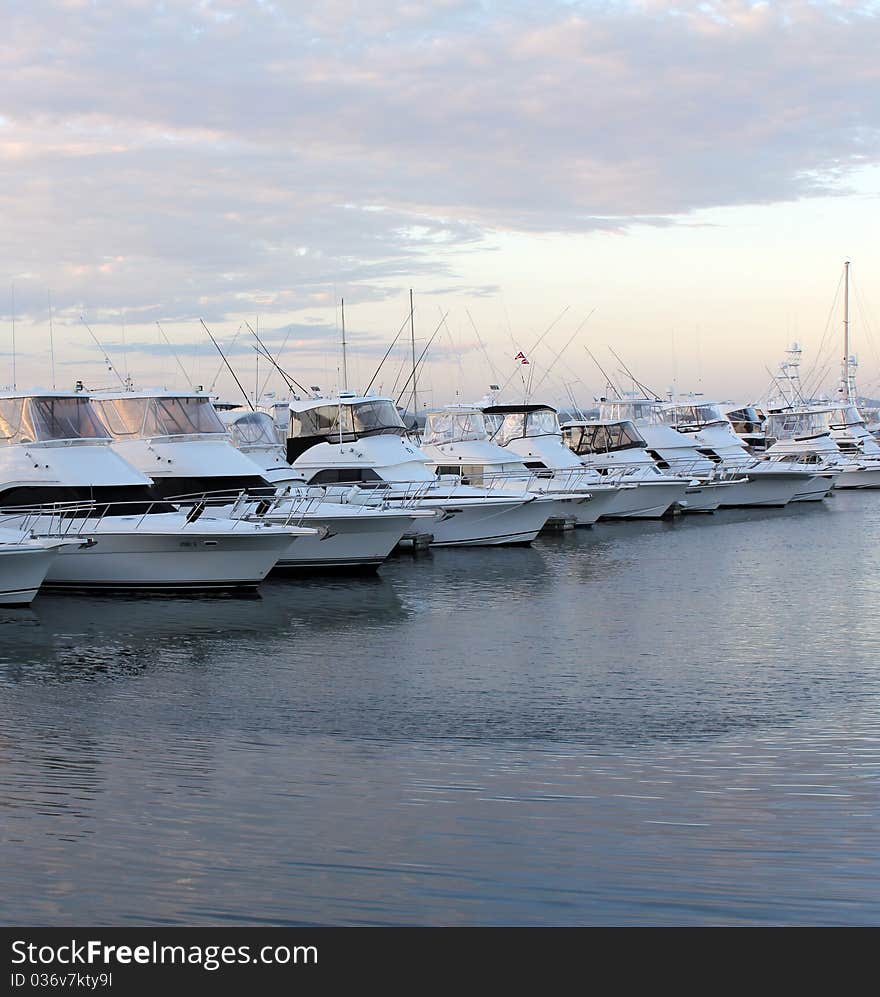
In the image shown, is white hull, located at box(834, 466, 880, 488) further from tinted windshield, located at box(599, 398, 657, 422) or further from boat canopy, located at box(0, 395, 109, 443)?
boat canopy, located at box(0, 395, 109, 443)

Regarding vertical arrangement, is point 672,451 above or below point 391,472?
below

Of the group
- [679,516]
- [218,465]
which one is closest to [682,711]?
[218,465]

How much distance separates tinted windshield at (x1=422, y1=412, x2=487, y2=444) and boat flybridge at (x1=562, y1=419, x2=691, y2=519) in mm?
5873

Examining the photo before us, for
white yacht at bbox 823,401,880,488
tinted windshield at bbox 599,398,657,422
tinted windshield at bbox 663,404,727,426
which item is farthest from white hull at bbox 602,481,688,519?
white yacht at bbox 823,401,880,488

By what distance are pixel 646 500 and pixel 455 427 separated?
28.4 ft

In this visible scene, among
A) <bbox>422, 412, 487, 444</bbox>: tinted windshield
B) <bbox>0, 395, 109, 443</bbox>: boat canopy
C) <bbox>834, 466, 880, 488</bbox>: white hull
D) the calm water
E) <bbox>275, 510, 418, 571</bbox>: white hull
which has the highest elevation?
<bbox>0, 395, 109, 443</bbox>: boat canopy

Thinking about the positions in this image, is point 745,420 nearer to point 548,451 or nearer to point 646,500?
point 646,500

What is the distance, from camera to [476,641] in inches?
818

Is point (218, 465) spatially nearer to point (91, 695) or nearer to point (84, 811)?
point (91, 695)

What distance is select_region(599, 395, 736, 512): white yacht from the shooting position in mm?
50094

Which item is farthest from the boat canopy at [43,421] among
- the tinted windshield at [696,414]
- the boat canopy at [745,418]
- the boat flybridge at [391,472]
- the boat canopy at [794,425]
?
the boat canopy at [745,418]

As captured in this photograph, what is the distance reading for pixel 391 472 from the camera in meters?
35.5

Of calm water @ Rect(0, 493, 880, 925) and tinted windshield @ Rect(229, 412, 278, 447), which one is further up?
tinted windshield @ Rect(229, 412, 278, 447)

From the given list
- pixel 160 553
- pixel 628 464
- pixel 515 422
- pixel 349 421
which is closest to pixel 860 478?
pixel 628 464
